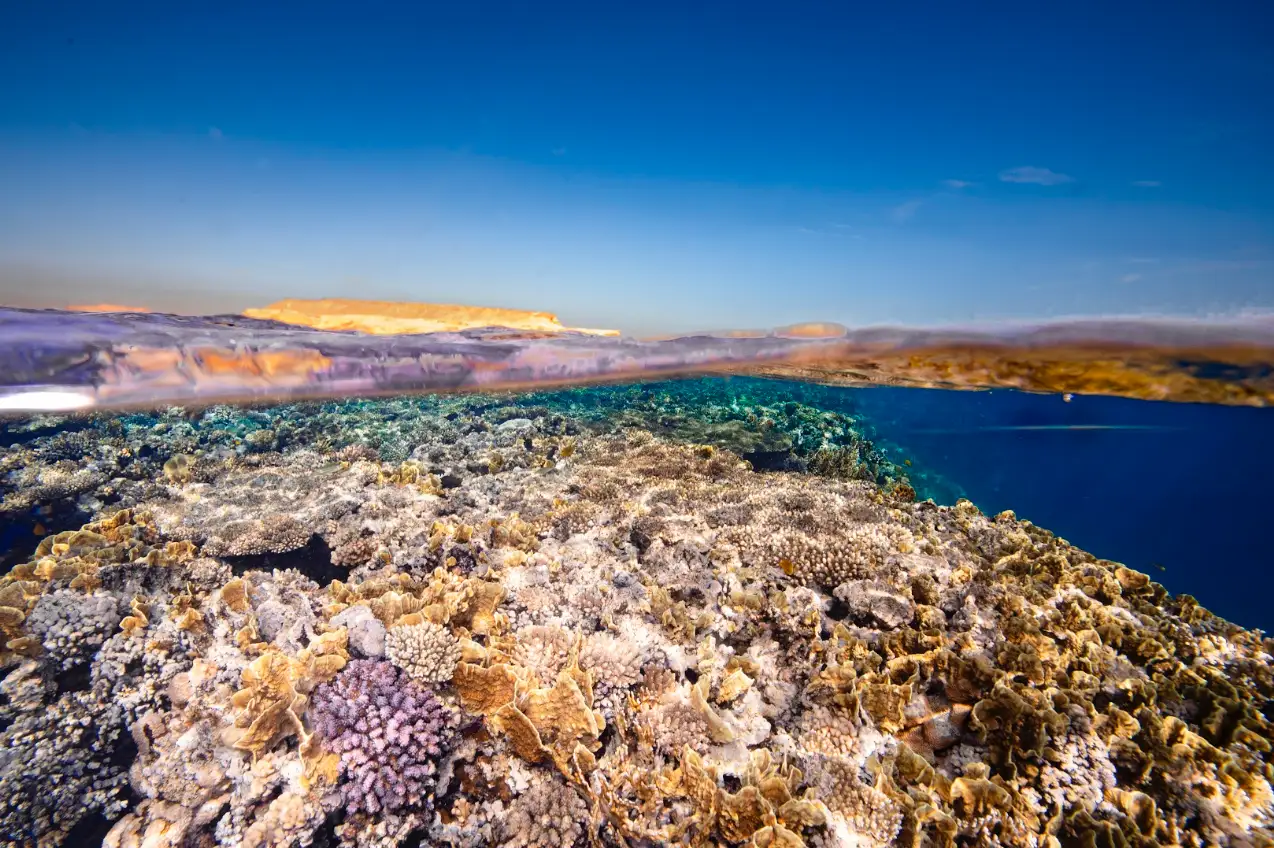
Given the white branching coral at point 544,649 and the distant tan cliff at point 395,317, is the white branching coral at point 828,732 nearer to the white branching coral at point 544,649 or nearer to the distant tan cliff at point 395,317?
the white branching coral at point 544,649

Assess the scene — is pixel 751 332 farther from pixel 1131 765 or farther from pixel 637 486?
pixel 1131 765

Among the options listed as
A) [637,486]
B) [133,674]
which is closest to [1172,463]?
[637,486]

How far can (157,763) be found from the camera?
397 cm

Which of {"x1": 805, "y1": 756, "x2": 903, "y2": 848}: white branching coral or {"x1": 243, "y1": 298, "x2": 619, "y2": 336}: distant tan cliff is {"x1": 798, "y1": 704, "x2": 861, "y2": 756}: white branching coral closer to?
{"x1": 805, "y1": 756, "x2": 903, "y2": 848}: white branching coral

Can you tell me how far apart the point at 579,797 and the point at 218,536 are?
6303 mm

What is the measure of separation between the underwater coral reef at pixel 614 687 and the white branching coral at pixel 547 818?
2cm

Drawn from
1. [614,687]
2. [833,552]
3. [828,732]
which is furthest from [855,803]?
[833,552]

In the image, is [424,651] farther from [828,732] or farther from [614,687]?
[828,732]

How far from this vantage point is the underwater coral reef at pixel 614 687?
359 cm

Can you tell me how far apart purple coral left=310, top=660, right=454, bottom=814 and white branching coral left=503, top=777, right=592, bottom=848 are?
744 millimetres

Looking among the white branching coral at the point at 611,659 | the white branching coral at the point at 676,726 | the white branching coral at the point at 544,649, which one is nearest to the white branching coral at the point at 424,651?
the white branching coral at the point at 544,649

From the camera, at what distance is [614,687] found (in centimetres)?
428

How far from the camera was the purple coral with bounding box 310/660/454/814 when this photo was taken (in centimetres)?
367

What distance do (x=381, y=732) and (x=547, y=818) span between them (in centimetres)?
146
